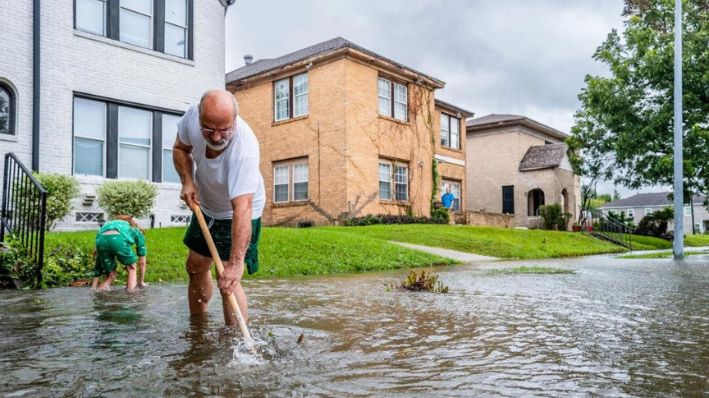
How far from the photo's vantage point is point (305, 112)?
21.3m

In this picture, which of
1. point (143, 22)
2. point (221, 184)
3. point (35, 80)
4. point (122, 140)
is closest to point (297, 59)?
point (143, 22)

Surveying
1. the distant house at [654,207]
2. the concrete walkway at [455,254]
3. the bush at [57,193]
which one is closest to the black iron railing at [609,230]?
the concrete walkway at [455,254]

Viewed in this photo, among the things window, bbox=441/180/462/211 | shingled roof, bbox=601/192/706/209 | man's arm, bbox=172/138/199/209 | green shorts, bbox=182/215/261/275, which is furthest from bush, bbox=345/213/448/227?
shingled roof, bbox=601/192/706/209

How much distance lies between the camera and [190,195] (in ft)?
12.2

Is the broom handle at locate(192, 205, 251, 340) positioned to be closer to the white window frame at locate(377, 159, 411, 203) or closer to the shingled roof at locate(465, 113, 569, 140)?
the white window frame at locate(377, 159, 411, 203)

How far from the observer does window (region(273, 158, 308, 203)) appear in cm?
2131

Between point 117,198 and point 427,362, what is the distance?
10.6 meters

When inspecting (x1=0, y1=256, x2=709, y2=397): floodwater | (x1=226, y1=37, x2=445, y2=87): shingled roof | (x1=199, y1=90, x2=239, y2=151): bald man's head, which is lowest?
(x1=0, y1=256, x2=709, y2=397): floodwater

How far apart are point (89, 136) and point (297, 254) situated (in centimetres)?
628

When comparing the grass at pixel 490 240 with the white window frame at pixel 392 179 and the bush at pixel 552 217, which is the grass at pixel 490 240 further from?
the bush at pixel 552 217

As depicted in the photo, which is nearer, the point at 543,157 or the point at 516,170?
the point at 543,157

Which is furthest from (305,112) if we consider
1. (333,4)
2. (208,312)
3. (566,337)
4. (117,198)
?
(566,337)

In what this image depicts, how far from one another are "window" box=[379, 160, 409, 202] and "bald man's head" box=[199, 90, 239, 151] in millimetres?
18170

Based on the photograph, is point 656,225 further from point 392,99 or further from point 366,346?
point 366,346
